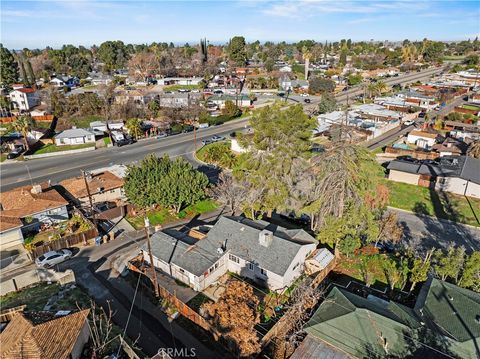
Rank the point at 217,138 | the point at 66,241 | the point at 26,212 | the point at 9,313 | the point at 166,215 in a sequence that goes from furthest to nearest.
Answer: the point at 217,138, the point at 166,215, the point at 26,212, the point at 66,241, the point at 9,313

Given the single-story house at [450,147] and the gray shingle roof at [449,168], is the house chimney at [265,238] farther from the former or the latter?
the single-story house at [450,147]

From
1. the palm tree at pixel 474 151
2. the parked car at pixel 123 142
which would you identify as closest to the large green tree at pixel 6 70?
the parked car at pixel 123 142

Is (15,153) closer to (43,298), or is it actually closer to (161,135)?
(161,135)

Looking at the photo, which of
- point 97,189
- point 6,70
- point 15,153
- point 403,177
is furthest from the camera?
point 6,70

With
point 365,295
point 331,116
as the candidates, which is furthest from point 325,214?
point 331,116

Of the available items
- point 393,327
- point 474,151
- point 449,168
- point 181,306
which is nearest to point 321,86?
point 474,151

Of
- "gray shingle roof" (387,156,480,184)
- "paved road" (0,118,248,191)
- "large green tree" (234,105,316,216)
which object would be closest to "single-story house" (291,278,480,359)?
"large green tree" (234,105,316,216)
